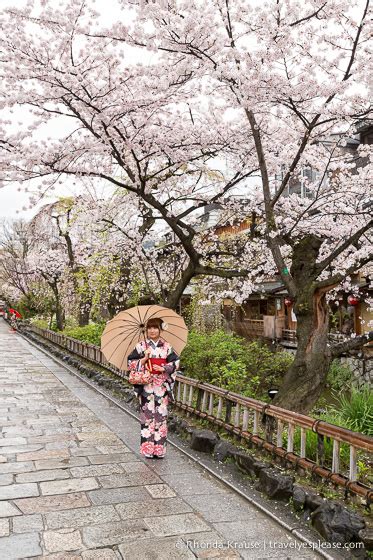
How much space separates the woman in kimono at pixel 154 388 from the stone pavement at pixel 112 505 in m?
0.27

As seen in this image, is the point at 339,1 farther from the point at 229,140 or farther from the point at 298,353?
the point at 298,353

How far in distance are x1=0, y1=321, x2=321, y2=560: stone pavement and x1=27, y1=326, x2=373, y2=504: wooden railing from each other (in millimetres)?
909

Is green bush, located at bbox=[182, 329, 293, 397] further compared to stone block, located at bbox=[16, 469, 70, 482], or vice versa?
green bush, located at bbox=[182, 329, 293, 397]

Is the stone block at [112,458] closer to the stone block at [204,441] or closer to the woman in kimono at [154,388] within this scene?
the woman in kimono at [154,388]

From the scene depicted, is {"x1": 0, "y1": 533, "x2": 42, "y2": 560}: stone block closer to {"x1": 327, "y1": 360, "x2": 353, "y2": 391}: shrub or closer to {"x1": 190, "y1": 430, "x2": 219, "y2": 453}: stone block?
{"x1": 190, "y1": 430, "x2": 219, "y2": 453}: stone block

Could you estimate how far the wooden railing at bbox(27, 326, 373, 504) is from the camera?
207 inches

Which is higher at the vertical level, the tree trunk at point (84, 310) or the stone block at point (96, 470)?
the tree trunk at point (84, 310)

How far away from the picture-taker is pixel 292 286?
8.42m

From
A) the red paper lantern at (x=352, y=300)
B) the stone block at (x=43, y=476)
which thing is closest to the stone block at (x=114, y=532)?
the stone block at (x=43, y=476)

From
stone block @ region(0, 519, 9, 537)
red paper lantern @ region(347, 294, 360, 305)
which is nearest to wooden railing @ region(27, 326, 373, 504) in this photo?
stone block @ region(0, 519, 9, 537)

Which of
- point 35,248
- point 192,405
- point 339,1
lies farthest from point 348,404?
point 35,248

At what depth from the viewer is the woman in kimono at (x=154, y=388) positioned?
7.41 metres

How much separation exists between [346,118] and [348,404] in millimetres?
4715

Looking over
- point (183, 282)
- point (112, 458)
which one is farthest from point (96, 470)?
point (183, 282)
